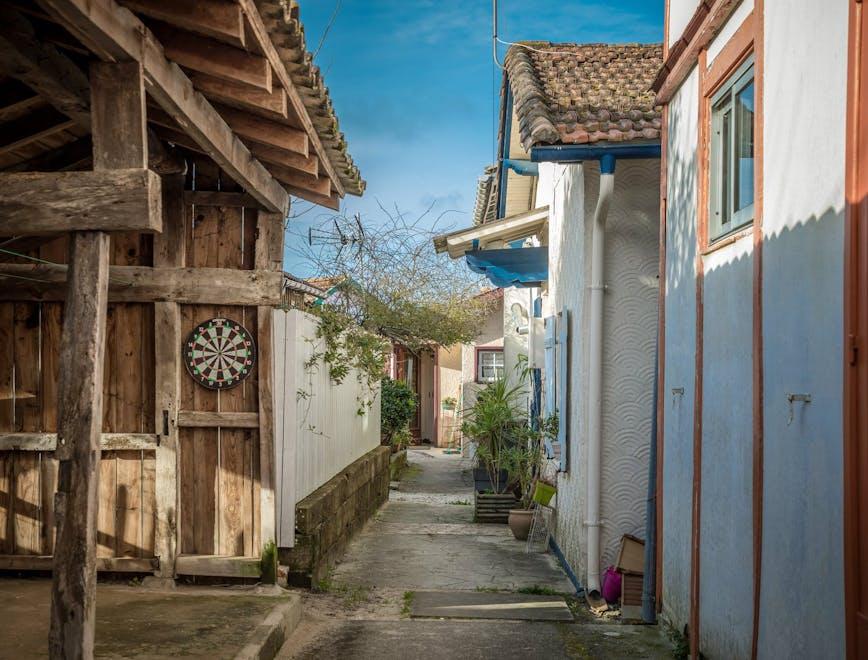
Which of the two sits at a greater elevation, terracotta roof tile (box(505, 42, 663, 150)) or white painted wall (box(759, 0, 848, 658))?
terracotta roof tile (box(505, 42, 663, 150))

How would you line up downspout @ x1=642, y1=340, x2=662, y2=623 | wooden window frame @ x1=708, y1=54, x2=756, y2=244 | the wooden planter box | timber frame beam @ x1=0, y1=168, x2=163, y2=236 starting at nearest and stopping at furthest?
timber frame beam @ x1=0, y1=168, x2=163, y2=236 < wooden window frame @ x1=708, y1=54, x2=756, y2=244 < downspout @ x1=642, y1=340, x2=662, y2=623 < the wooden planter box

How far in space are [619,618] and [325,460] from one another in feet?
11.2

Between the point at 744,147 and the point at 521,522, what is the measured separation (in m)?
6.67

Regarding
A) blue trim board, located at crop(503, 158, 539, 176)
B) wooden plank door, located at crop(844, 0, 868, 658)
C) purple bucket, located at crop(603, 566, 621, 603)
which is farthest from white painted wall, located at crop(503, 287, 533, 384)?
wooden plank door, located at crop(844, 0, 868, 658)

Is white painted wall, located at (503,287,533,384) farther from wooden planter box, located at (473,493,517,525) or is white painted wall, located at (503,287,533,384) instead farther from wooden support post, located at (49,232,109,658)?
wooden support post, located at (49,232,109,658)

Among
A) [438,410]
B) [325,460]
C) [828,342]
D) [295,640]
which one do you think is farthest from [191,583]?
[438,410]

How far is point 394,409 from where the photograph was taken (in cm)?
1775

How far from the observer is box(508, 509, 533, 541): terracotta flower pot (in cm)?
1116

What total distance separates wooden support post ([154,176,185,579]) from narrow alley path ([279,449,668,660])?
119 cm

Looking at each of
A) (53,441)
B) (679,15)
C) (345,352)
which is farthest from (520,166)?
(53,441)

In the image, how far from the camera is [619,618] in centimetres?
739

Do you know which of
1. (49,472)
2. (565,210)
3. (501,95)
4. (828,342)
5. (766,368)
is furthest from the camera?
(501,95)

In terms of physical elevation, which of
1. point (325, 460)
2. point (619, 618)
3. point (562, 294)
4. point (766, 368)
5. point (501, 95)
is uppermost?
point (501, 95)

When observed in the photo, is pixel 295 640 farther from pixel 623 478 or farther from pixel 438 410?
pixel 438 410
